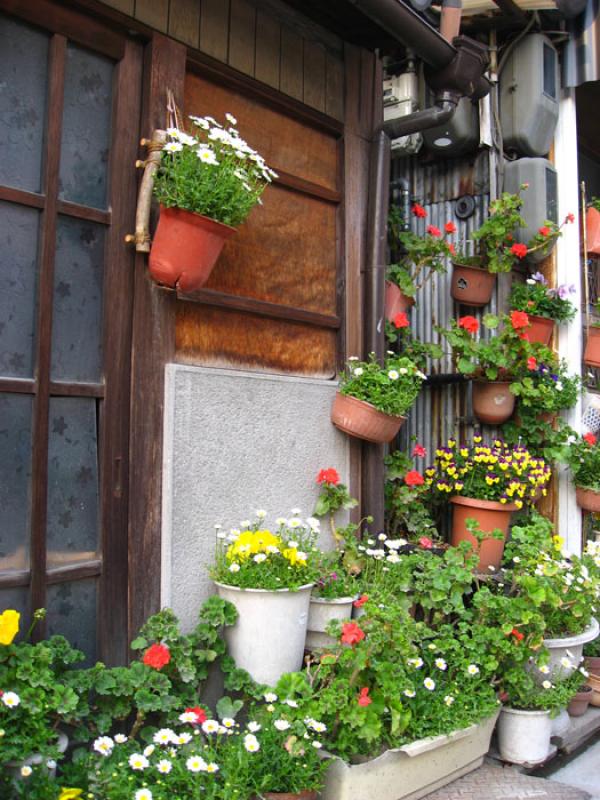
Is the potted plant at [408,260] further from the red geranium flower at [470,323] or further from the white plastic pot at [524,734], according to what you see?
the white plastic pot at [524,734]

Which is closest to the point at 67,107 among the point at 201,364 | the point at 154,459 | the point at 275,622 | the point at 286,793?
the point at 201,364

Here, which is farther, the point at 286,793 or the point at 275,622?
the point at 275,622

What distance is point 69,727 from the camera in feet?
9.89

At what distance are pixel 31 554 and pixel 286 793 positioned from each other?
135cm

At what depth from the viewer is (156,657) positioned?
2.96m

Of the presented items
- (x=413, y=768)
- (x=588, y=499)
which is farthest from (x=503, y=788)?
(x=588, y=499)

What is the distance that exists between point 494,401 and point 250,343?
98.9 inches

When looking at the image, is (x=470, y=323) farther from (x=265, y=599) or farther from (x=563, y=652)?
(x=265, y=599)

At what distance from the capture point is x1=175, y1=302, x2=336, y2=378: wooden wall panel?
3.68 metres

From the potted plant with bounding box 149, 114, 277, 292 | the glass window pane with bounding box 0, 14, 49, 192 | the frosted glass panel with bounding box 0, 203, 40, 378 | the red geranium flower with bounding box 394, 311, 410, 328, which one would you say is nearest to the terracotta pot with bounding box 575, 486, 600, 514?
the red geranium flower with bounding box 394, 311, 410, 328

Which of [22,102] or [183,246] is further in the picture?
[183,246]

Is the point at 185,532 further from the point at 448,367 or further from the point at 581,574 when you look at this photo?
the point at 448,367

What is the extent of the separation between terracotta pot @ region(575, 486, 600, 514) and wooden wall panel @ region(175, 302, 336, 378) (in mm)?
2626

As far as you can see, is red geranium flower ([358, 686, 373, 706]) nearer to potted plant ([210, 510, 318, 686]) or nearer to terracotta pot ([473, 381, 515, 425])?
potted plant ([210, 510, 318, 686])
